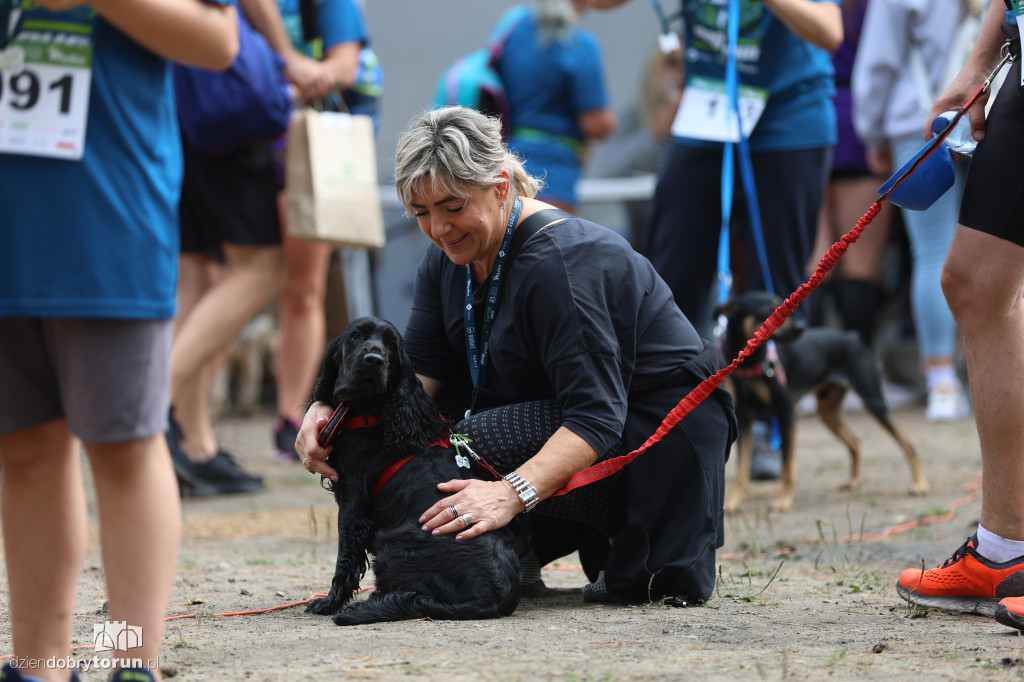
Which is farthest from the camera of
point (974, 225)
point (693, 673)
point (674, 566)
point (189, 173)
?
point (189, 173)

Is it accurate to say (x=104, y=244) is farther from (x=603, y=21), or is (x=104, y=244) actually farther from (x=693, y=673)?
(x=603, y=21)

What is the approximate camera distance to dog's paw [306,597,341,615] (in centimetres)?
286

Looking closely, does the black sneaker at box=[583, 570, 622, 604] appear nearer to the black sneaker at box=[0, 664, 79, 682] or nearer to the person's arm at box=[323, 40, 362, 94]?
the black sneaker at box=[0, 664, 79, 682]

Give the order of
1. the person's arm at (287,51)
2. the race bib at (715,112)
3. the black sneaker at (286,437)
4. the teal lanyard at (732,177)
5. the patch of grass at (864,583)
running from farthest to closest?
1. the black sneaker at (286,437)
2. the person's arm at (287,51)
3. the race bib at (715,112)
4. the teal lanyard at (732,177)
5. the patch of grass at (864,583)

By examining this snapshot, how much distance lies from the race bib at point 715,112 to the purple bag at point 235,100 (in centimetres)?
171

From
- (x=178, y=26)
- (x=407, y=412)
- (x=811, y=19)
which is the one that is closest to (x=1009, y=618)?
(x=407, y=412)

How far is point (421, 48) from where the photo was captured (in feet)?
27.7

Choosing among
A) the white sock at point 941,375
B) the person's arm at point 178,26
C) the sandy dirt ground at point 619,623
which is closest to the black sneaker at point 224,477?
the sandy dirt ground at point 619,623

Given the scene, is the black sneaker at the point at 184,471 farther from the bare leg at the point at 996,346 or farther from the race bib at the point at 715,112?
the bare leg at the point at 996,346

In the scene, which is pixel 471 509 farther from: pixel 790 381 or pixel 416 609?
pixel 790 381

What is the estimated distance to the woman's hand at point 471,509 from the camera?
106 inches

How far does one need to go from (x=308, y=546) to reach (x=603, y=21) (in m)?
5.83

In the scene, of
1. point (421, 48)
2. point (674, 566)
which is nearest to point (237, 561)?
point (674, 566)

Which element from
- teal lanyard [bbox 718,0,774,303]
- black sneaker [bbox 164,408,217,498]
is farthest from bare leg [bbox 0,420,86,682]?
teal lanyard [bbox 718,0,774,303]
